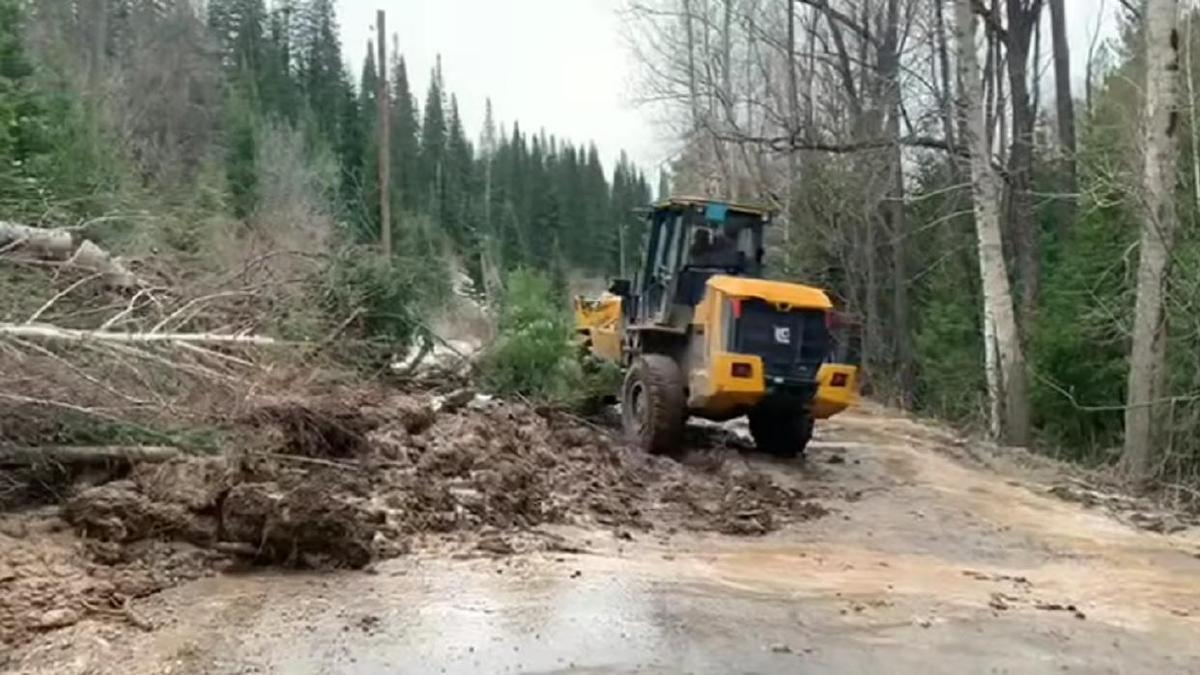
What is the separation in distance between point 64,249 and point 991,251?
9.48 meters

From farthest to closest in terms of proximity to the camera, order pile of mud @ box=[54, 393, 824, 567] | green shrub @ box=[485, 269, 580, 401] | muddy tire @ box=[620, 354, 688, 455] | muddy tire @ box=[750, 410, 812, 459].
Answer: green shrub @ box=[485, 269, 580, 401], muddy tire @ box=[750, 410, 812, 459], muddy tire @ box=[620, 354, 688, 455], pile of mud @ box=[54, 393, 824, 567]

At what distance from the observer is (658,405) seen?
32.2 feet

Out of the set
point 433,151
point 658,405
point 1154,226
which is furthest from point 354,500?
point 433,151

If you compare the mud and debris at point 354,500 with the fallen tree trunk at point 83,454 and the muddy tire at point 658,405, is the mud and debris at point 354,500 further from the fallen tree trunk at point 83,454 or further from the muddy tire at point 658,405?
the muddy tire at point 658,405

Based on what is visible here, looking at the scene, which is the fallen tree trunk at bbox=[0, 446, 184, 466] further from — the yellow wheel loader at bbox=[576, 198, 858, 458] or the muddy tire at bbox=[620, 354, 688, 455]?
the yellow wheel loader at bbox=[576, 198, 858, 458]

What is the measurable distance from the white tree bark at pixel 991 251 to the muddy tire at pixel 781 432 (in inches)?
127

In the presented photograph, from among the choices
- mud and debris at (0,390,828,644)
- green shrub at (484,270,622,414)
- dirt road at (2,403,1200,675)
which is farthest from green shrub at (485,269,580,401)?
dirt road at (2,403,1200,675)

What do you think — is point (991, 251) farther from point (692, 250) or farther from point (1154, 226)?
point (692, 250)

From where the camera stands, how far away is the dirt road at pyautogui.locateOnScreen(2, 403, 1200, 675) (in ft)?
15.7

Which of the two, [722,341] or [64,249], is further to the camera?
[722,341]

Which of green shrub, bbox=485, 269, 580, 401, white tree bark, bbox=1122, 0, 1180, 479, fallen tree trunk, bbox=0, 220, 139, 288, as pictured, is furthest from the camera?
green shrub, bbox=485, 269, 580, 401

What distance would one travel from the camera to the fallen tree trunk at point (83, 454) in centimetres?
628

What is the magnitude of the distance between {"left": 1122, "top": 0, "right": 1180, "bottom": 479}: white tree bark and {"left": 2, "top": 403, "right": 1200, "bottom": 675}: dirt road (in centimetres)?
277

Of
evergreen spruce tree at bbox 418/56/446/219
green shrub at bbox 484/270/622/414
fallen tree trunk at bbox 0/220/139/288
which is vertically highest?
evergreen spruce tree at bbox 418/56/446/219
